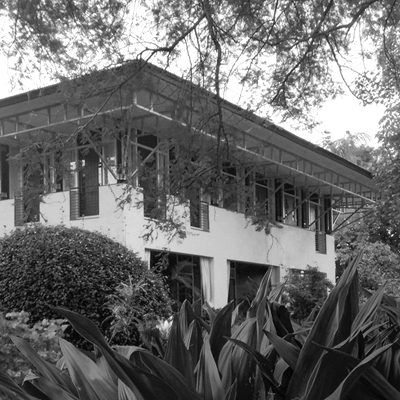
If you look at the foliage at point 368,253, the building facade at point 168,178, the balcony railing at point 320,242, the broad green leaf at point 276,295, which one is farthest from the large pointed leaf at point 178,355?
the balcony railing at point 320,242

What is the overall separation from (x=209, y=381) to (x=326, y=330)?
0.33m

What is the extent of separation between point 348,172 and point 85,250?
51.0 feet

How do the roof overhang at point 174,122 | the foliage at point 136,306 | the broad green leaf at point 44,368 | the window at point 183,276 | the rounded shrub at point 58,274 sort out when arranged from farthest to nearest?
1. the window at point 183,276
2. the rounded shrub at point 58,274
3. the foliage at point 136,306
4. the roof overhang at point 174,122
5. the broad green leaf at point 44,368

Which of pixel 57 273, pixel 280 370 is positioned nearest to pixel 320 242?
pixel 57 273

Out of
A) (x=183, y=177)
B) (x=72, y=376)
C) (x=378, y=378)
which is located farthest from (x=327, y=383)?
(x=183, y=177)

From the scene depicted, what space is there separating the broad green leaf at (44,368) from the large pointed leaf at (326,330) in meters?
0.63

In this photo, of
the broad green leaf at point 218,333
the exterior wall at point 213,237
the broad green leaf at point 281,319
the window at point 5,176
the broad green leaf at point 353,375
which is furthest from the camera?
the window at point 5,176

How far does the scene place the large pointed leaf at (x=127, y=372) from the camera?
5.28ft

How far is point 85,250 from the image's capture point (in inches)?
462

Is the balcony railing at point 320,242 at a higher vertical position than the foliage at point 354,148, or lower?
lower

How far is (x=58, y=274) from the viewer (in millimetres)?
11125

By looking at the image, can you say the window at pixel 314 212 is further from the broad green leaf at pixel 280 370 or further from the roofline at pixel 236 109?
the broad green leaf at pixel 280 370

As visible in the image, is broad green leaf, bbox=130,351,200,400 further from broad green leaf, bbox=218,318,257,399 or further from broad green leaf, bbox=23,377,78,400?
broad green leaf, bbox=23,377,78,400

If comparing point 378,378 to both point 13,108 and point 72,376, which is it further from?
point 13,108
